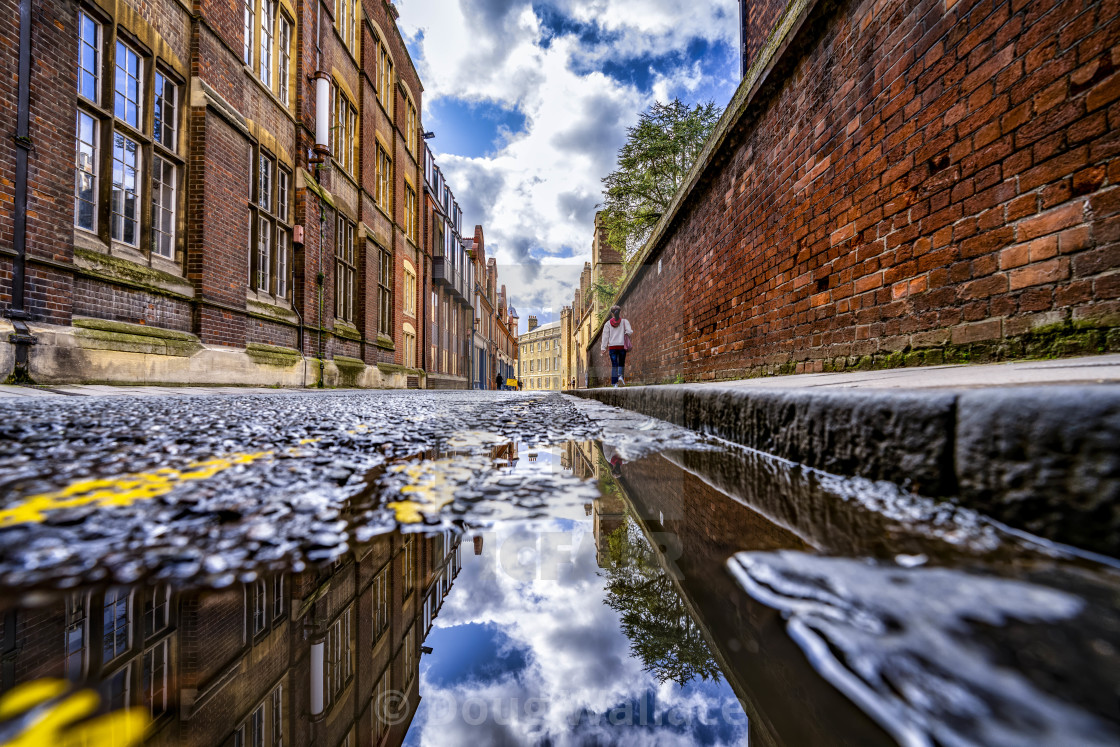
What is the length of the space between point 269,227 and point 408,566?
32.1 feet

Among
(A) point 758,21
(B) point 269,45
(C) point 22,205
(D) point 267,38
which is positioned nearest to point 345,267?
(B) point 269,45

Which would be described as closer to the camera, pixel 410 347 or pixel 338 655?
pixel 338 655

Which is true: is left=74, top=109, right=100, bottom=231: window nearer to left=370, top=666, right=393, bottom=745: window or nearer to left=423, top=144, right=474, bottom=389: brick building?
left=370, top=666, right=393, bottom=745: window

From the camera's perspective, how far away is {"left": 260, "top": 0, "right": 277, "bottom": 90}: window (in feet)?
27.6

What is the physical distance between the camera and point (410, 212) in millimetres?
17625

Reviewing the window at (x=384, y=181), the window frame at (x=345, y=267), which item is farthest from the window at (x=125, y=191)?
the window at (x=384, y=181)

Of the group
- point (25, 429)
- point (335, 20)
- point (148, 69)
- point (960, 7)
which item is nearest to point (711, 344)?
point (960, 7)

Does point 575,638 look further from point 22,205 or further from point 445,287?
point 445,287

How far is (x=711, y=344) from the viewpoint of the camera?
19.7ft

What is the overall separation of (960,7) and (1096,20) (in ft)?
2.55

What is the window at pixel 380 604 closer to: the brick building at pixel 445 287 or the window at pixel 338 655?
the window at pixel 338 655

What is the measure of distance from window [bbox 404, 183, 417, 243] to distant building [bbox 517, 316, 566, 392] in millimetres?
A: 40086

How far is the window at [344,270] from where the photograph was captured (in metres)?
11.3

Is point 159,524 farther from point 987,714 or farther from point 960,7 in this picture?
point 960,7
